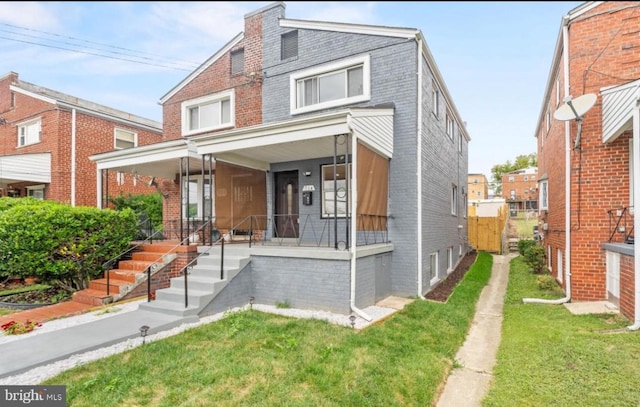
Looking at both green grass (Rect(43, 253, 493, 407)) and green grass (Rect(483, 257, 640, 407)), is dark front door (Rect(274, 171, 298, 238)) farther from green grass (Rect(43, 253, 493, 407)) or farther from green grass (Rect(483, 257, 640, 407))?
green grass (Rect(483, 257, 640, 407))

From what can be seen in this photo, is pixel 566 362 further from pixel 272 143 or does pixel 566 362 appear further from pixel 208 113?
pixel 208 113

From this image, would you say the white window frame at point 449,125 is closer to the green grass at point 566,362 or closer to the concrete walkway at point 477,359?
the concrete walkway at point 477,359

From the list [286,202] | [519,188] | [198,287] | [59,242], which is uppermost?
[519,188]

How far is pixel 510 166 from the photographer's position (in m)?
59.3

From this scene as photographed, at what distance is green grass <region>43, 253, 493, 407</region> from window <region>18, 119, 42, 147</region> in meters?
15.5

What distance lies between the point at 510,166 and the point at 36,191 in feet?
208

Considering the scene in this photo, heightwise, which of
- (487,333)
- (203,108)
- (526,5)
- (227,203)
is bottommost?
(487,333)

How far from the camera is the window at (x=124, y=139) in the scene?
1666cm

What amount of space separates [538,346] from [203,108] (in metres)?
11.9

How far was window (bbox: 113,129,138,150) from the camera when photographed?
16656 millimetres

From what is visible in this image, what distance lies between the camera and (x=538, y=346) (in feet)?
16.9

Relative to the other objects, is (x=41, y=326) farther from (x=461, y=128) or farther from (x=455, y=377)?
(x=461, y=128)

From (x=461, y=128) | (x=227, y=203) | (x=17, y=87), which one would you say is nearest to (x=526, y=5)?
(x=227, y=203)

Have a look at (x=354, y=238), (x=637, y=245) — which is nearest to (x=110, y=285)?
(x=354, y=238)
